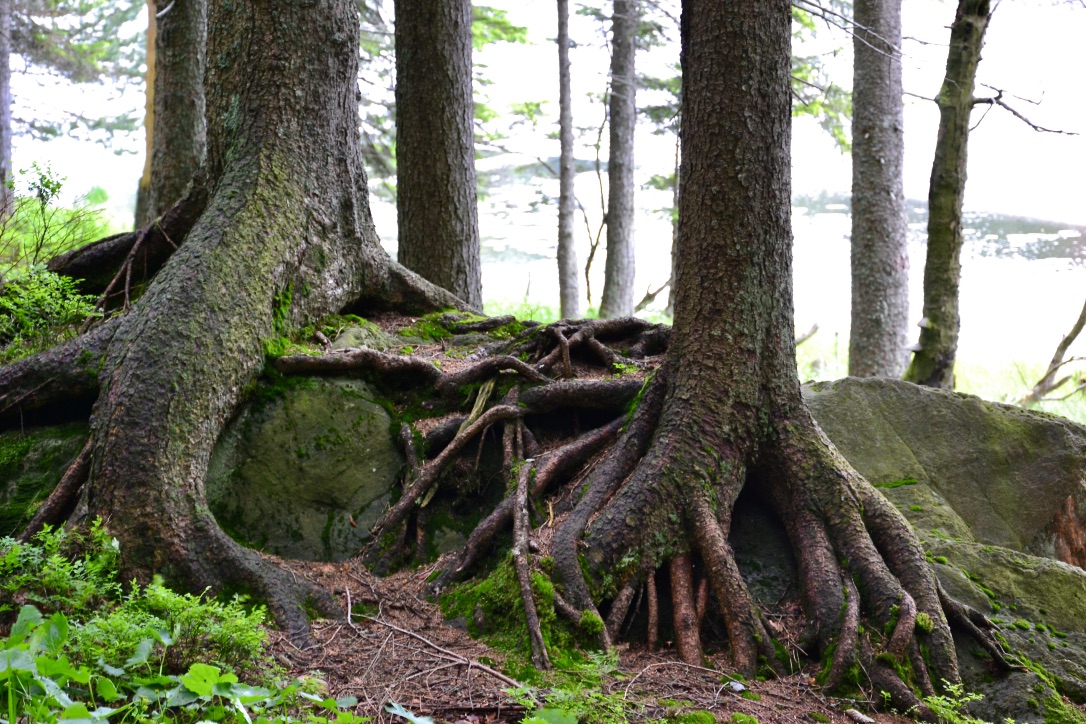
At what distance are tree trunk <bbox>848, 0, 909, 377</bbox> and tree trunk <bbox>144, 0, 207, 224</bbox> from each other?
829 centimetres

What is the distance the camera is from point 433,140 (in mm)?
8617

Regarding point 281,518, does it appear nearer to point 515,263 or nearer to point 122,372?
point 122,372

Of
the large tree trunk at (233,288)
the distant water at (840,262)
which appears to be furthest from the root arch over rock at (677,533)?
the distant water at (840,262)

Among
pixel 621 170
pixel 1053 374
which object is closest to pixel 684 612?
pixel 1053 374

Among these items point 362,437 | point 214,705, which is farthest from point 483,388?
point 214,705

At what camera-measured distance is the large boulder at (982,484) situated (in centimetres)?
490

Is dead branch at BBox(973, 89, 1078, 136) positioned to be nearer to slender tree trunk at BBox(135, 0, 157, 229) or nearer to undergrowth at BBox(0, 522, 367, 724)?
undergrowth at BBox(0, 522, 367, 724)

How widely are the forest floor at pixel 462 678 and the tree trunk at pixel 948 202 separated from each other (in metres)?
5.01

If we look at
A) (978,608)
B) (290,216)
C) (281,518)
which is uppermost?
(290,216)

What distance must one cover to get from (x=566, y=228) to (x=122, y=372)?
1266 centimetres

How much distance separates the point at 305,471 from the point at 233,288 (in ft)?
4.12

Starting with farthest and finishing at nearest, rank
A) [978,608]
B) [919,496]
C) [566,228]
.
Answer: [566,228] → [919,496] → [978,608]

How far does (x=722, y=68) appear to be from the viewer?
4.64 meters

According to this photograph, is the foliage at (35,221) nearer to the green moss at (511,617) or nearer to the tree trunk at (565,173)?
the green moss at (511,617)
